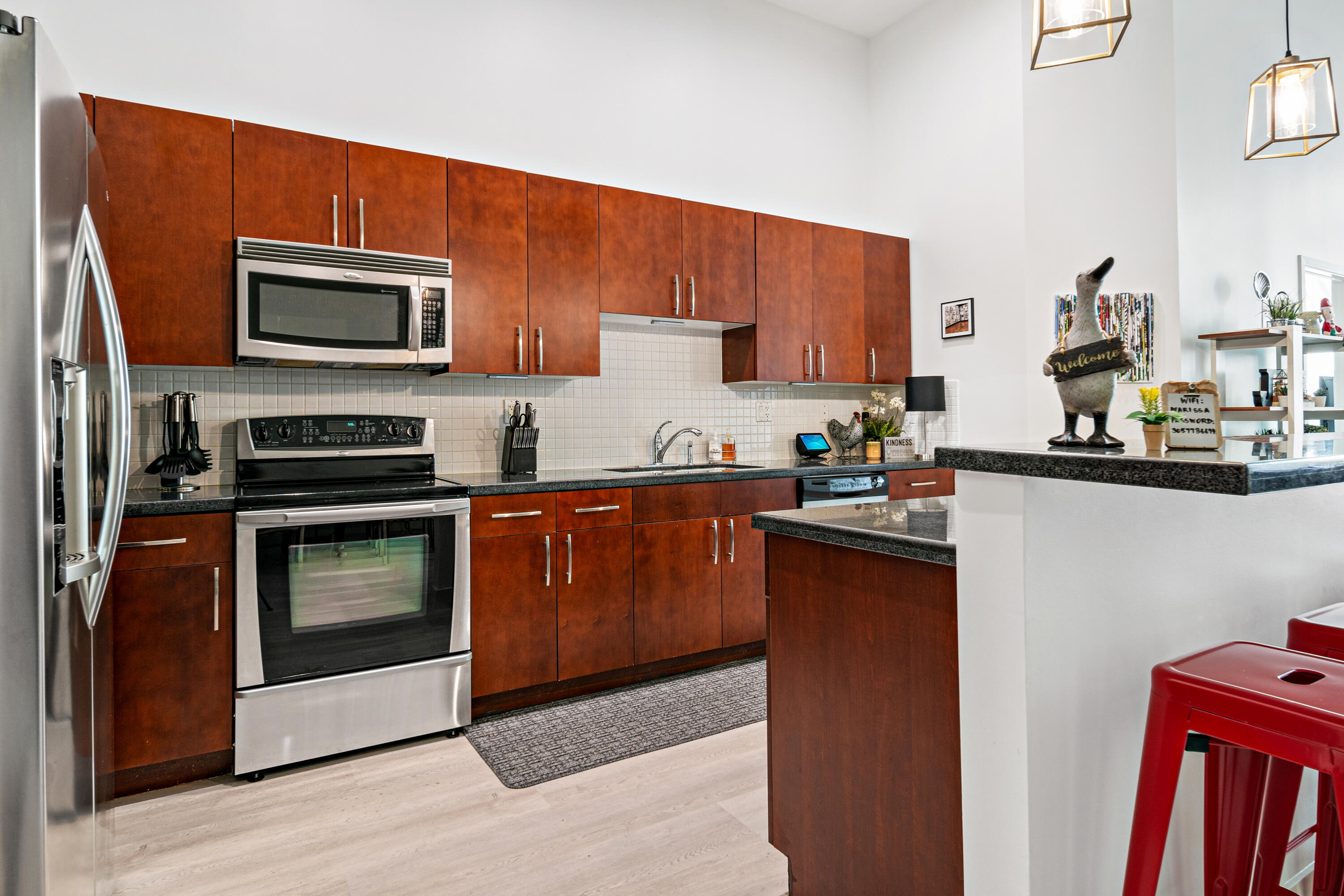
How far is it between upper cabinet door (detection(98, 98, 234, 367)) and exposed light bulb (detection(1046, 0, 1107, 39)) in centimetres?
274

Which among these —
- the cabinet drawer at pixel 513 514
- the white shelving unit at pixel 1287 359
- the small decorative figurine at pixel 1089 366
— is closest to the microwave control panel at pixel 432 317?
the cabinet drawer at pixel 513 514

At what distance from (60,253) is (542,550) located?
6.30 feet

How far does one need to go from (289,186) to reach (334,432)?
0.96m

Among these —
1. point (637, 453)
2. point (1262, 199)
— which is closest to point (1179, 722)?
point (637, 453)

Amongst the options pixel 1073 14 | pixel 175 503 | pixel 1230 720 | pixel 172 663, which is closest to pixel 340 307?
pixel 175 503

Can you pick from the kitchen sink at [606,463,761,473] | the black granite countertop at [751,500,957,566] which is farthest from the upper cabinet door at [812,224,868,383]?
the black granite countertop at [751,500,957,566]

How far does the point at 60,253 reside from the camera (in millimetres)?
1344

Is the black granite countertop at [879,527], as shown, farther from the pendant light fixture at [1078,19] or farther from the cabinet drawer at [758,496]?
the cabinet drawer at [758,496]

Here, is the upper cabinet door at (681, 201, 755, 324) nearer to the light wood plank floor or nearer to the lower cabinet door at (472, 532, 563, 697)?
the lower cabinet door at (472, 532, 563, 697)

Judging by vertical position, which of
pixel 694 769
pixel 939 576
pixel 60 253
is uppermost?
pixel 60 253

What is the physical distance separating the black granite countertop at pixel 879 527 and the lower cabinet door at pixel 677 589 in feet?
4.84

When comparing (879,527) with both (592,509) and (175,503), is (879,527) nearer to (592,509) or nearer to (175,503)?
(592,509)

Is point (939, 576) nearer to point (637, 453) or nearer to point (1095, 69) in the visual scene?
point (637, 453)

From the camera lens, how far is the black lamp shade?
4422 millimetres
